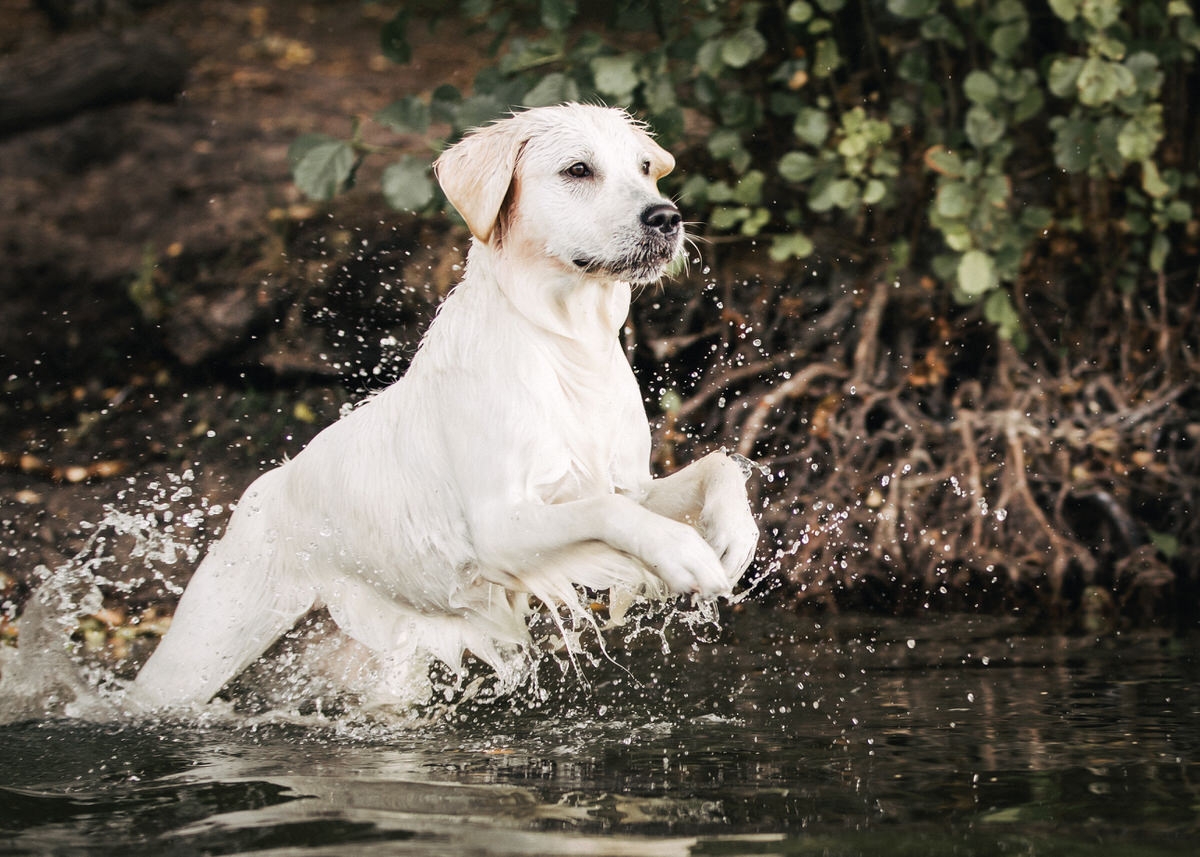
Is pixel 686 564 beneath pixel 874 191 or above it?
beneath

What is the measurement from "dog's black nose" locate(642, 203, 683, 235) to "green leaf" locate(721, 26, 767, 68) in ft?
6.42

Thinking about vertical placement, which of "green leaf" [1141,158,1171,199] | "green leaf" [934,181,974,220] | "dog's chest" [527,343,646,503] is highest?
"green leaf" [1141,158,1171,199]

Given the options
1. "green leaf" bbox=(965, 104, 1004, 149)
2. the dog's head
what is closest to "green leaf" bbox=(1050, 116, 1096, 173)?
"green leaf" bbox=(965, 104, 1004, 149)

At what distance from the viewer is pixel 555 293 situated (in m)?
3.44

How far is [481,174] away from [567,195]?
220 millimetres

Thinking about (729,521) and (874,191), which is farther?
(874,191)

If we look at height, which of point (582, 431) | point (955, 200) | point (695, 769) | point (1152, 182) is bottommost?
point (695, 769)

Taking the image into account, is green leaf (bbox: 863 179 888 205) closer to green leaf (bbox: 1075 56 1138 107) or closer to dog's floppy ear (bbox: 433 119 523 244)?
green leaf (bbox: 1075 56 1138 107)

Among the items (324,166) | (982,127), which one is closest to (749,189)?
(982,127)

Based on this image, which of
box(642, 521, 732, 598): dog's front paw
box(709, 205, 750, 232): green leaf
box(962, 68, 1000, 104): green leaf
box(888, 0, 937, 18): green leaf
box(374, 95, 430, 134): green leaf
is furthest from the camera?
box(709, 205, 750, 232): green leaf

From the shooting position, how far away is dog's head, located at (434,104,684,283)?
3293 millimetres

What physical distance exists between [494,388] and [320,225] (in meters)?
4.35

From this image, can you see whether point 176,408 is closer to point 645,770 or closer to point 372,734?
point 372,734

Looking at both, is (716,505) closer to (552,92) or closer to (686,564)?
(686,564)
